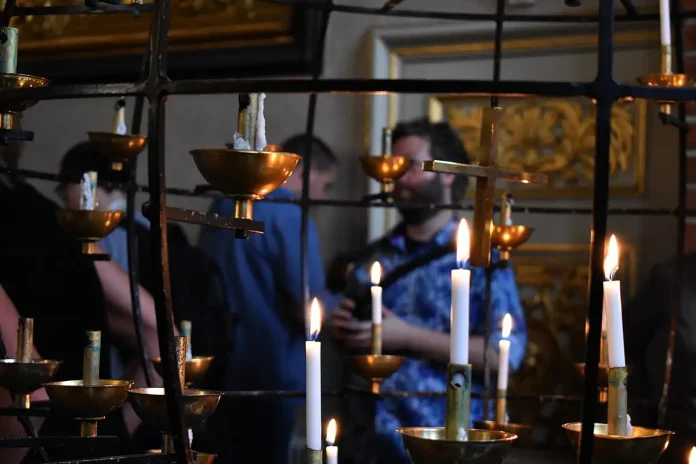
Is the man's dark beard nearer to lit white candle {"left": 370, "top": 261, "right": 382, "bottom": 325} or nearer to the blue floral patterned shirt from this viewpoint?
the blue floral patterned shirt

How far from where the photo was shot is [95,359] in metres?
1.06

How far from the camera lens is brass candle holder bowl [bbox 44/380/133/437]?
103cm

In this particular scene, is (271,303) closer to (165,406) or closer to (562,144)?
(562,144)

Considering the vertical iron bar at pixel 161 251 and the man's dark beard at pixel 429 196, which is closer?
the vertical iron bar at pixel 161 251

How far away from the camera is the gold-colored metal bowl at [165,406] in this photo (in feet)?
2.75

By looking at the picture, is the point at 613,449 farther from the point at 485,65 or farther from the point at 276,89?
the point at 485,65

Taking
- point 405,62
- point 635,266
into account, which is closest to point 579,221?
point 635,266

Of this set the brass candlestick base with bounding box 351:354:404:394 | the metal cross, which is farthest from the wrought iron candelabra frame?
the brass candlestick base with bounding box 351:354:404:394

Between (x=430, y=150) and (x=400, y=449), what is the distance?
716 mm

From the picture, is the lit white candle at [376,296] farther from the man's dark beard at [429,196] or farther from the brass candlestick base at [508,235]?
the man's dark beard at [429,196]

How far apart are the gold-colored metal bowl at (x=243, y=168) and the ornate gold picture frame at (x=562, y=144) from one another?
1.63 m

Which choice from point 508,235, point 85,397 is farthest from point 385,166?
point 85,397

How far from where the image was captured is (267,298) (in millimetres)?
2744

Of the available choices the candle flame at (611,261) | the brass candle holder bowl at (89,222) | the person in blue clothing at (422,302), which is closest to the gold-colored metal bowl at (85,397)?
the brass candle holder bowl at (89,222)
